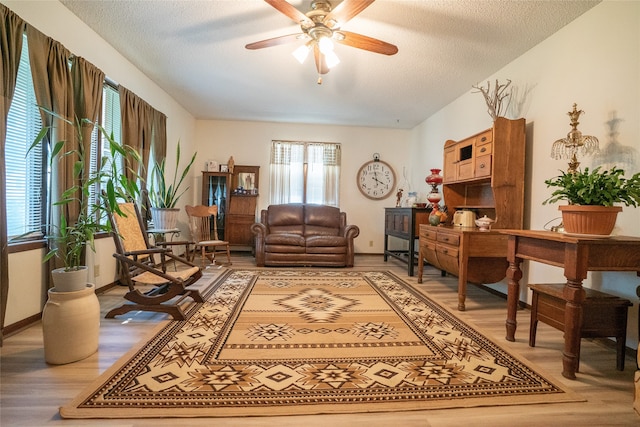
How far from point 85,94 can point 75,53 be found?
0.40m

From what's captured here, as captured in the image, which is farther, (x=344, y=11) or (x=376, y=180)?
(x=376, y=180)

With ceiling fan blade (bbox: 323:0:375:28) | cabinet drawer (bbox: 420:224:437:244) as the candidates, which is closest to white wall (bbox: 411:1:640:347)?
cabinet drawer (bbox: 420:224:437:244)

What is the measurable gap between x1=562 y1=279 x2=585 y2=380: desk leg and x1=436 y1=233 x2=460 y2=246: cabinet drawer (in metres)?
1.18

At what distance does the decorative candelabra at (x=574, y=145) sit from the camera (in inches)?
81.6

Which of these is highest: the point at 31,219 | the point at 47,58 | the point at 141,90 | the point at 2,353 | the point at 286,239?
the point at 141,90

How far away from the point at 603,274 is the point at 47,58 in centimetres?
447

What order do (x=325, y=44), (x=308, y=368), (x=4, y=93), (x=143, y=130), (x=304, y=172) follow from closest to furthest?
(x=308, y=368) → (x=4, y=93) → (x=325, y=44) → (x=143, y=130) → (x=304, y=172)

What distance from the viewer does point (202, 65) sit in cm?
338

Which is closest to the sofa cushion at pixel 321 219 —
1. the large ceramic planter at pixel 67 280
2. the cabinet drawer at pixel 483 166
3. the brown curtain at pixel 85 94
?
the cabinet drawer at pixel 483 166

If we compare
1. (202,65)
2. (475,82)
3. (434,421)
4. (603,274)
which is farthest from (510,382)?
(202,65)

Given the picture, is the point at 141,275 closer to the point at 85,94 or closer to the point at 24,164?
the point at 24,164

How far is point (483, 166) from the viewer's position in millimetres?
2939

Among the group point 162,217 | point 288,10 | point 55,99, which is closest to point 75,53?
point 55,99

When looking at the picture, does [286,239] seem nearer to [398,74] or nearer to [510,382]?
[398,74]
